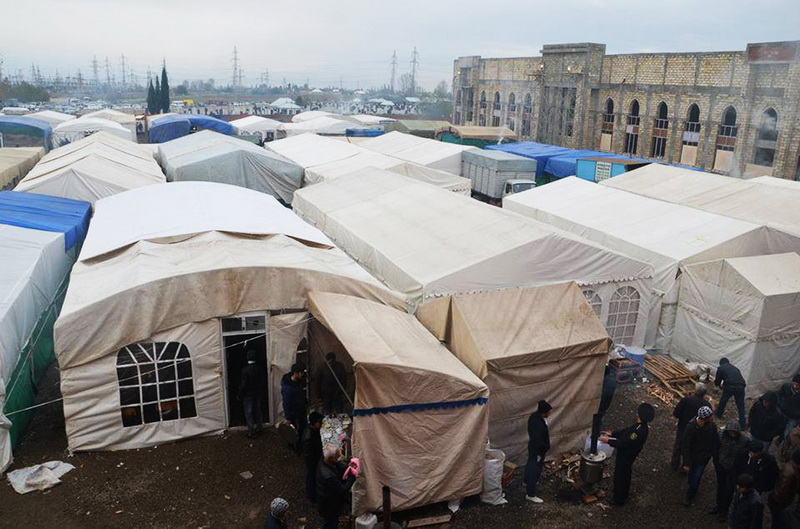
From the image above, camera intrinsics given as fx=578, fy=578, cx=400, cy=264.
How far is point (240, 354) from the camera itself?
27.2 feet

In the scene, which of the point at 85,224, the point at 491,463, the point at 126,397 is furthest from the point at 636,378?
the point at 85,224

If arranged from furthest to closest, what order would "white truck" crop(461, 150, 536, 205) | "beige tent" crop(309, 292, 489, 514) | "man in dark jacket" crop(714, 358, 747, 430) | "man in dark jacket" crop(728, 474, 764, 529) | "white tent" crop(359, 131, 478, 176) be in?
"white tent" crop(359, 131, 478, 176) < "white truck" crop(461, 150, 536, 205) < "man in dark jacket" crop(714, 358, 747, 430) < "beige tent" crop(309, 292, 489, 514) < "man in dark jacket" crop(728, 474, 764, 529)

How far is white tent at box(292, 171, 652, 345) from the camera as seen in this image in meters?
9.66

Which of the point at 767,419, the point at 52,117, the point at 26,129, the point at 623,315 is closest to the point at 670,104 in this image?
the point at 623,315

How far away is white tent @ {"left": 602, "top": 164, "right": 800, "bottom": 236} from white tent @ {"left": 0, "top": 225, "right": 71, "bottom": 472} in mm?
13922

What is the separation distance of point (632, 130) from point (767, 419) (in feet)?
92.3

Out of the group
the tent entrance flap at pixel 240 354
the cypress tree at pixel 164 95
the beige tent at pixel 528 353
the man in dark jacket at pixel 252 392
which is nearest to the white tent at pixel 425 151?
the beige tent at pixel 528 353

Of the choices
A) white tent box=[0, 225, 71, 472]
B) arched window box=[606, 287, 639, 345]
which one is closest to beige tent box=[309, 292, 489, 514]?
white tent box=[0, 225, 71, 472]

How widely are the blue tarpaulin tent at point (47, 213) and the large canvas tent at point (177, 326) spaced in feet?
→ 12.3

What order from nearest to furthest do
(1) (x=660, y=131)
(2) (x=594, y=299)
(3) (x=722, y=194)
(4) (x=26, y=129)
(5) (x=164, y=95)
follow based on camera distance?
(2) (x=594, y=299)
(3) (x=722, y=194)
(1) (x=660, y=131)
(4) (x=26, y=129)
(5) (x=164, y=95)

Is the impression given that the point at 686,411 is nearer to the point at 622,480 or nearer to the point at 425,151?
the point at 622,480

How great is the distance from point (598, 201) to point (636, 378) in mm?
6630

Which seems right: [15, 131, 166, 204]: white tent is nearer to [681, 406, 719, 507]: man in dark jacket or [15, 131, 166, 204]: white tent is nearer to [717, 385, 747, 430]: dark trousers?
[681, 406, 719, 507]: man in dark jacket

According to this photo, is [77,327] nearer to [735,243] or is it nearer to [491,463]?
[491,463]
